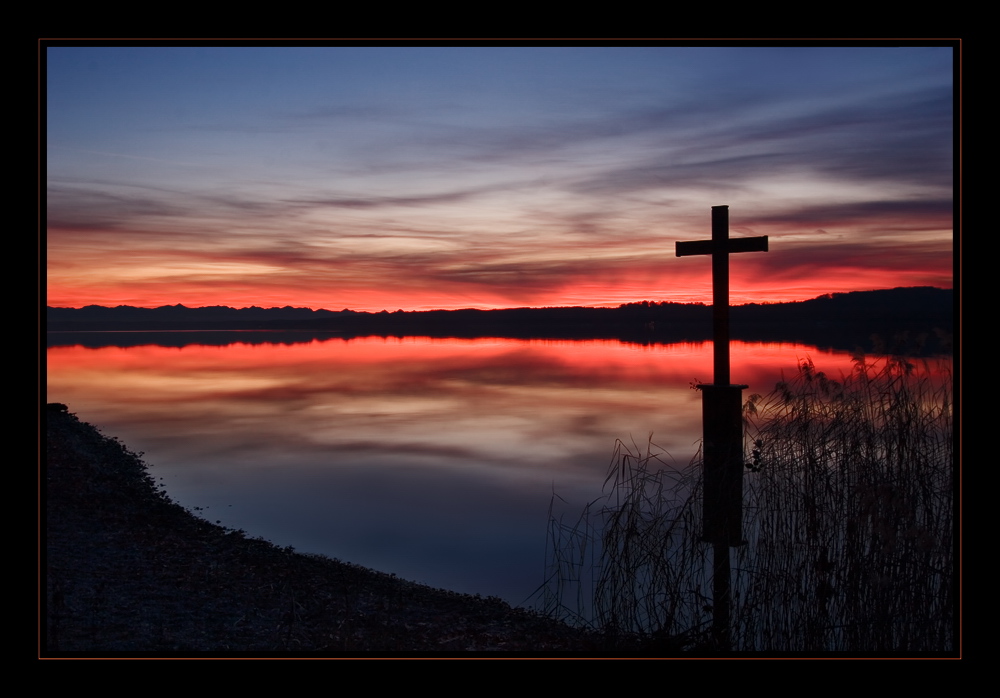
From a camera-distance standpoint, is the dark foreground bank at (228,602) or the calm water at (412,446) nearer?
the dark foreground bank at (228,602)

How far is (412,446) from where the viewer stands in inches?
752

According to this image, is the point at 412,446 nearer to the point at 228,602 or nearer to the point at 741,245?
the point at 228,602

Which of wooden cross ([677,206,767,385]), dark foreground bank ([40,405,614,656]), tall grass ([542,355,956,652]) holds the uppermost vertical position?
wooden cross ([677,206,767,385])

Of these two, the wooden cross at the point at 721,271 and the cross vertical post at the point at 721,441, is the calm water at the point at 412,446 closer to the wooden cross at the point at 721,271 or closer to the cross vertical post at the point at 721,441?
the cross vertical post at the point at 721,441

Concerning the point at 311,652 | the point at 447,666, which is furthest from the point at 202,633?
the point at 447,666

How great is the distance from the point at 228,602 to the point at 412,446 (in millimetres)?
12544

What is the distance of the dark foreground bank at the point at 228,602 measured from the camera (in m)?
5.58

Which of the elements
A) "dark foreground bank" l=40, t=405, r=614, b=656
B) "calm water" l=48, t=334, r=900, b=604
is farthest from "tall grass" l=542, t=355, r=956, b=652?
"calm water" l=48, t=334, r=900, b=604

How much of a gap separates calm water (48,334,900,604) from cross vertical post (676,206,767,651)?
314 cm

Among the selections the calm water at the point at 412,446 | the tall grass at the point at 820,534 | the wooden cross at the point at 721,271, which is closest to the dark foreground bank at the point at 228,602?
the tall grass at the point at 820,534

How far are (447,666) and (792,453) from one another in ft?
14.1

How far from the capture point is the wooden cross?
636 cm

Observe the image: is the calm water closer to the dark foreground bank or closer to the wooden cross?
the dark foreground bank

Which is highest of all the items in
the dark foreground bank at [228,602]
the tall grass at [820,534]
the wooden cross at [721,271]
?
the wooden cross at [721,271]
